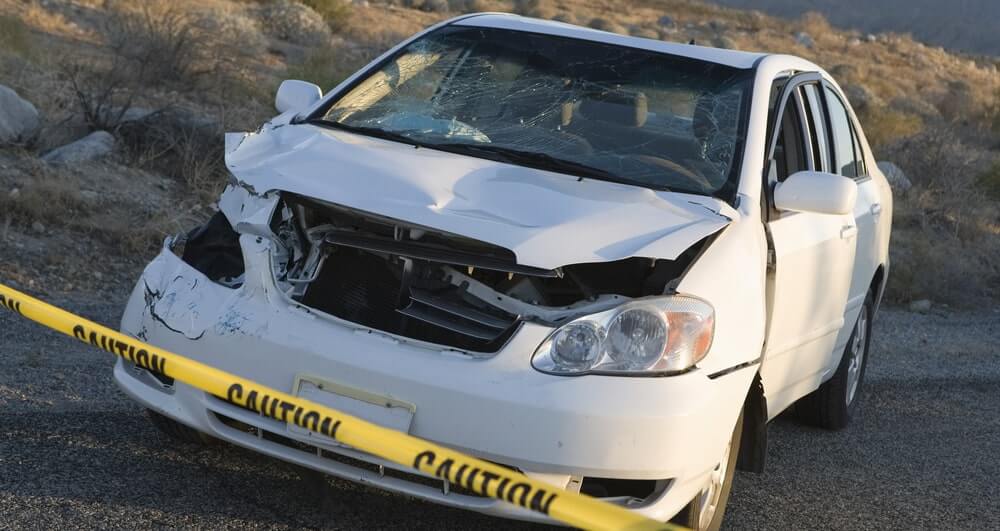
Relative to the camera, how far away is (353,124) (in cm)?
530

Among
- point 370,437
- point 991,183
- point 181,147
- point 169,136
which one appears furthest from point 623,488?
point 991,183

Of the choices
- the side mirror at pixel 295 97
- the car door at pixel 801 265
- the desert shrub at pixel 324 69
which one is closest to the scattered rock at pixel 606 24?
the desert shrub at pixel 324 69

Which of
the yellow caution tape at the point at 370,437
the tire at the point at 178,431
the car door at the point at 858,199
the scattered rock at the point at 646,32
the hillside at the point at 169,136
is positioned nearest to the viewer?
the yellow caution tape at the point at 370,437

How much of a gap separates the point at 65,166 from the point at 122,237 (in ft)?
4.13

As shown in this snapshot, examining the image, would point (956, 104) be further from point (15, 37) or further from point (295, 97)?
point (295, 97)

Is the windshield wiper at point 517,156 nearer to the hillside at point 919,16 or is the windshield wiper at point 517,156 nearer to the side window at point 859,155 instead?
the side window at point 859,155

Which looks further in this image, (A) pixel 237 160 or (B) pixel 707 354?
(A) pixel 237 160

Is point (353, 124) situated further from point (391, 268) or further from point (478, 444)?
point (478, 444)

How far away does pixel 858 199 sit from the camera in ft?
20.0

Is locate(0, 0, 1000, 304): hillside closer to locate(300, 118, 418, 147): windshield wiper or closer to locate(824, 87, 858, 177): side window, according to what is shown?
locate(300, 118, 418, 147): windshield wiper

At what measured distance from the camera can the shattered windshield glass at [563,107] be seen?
4.96 m

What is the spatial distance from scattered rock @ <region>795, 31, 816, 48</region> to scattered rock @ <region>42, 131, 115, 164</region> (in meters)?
37.9

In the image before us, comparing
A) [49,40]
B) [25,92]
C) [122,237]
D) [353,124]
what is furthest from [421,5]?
[353,124]

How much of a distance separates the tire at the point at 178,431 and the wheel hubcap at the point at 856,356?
10.4 ft
